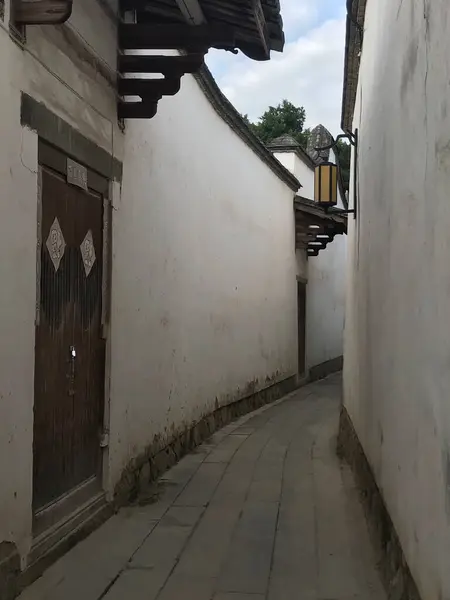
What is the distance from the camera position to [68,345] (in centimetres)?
424

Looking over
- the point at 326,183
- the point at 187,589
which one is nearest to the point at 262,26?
the point at 187,589

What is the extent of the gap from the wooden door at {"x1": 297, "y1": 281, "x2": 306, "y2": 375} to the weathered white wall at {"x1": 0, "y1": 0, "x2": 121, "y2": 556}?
11.4 metres

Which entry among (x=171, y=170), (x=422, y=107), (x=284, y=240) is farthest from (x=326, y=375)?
(x=422, y=107)

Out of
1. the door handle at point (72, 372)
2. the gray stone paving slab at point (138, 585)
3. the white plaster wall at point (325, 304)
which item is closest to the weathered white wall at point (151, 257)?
the gray stone paving slab at point (138, 585)

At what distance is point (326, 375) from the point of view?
57.2ft

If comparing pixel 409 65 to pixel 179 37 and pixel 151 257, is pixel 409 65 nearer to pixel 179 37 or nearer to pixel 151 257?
pixel 179 37

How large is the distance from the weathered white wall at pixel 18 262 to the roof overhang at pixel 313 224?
10192 mm

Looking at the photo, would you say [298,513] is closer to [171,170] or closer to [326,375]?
[171,170]

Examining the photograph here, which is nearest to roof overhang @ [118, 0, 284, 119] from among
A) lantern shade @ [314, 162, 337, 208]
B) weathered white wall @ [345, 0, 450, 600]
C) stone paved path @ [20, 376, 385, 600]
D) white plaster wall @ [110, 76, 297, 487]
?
white plaster wall @ [110, 76, 297, 487]

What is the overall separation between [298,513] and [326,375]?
12.4 meters

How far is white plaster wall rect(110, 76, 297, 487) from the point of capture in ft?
17.6

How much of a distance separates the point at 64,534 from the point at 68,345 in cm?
109

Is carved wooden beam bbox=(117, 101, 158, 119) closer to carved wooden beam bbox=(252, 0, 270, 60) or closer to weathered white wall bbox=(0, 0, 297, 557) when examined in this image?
weathered white wall bbox=(0, 0, 297, 557)

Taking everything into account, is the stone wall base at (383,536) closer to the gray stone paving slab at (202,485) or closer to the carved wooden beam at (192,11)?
the gray stone paving slab at (202,485)
